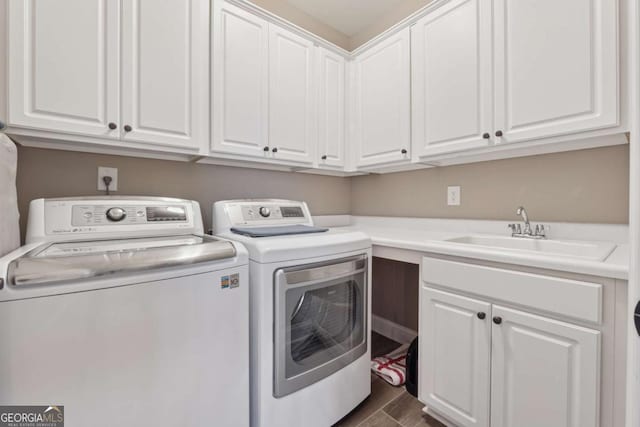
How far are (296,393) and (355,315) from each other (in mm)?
462

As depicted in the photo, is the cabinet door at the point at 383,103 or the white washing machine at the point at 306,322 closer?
the white washing machine at the point at 306,322

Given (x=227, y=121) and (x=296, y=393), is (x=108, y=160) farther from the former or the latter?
(x=296, y=393)

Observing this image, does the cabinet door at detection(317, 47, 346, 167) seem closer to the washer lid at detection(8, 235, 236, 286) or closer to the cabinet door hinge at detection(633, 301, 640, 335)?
the washer lid at detection(8, 235, 236, 286)

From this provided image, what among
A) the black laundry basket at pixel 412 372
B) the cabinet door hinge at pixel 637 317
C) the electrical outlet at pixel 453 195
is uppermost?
the electrical outlet at pixel 453 195

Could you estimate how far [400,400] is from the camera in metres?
1.61

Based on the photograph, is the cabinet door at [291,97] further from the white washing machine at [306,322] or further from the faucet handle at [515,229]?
the faucet handle at [515,229]

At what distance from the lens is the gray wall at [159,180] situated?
4.61ft

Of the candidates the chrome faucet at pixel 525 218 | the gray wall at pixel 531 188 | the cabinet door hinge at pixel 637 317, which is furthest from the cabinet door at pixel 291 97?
the cabinet door hinge at pixel 637 317

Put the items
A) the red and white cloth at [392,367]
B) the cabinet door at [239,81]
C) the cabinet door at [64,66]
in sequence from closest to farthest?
1. the cabinet door at [64,66]
2. the cabinet door at [239,81]
3. the red and white cloth at [392,367]

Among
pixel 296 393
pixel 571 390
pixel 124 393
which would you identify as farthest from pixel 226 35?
pixel 571 390

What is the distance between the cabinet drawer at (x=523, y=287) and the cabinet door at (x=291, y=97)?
44.9 inches

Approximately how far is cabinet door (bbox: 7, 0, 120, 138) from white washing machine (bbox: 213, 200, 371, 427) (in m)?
0.74

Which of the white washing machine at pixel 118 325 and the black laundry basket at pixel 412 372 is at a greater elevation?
the white washing machine at pixel 118 325

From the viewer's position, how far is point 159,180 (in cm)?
172
